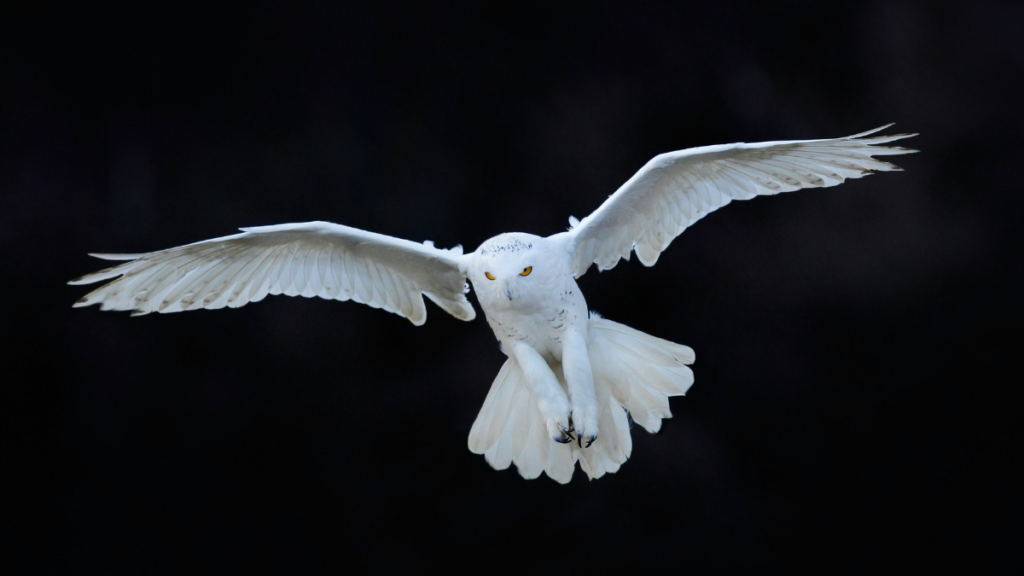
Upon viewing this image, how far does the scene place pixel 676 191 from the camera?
13.8 feet

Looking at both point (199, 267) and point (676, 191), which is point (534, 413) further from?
point (199, 267)

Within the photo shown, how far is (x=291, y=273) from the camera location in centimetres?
416

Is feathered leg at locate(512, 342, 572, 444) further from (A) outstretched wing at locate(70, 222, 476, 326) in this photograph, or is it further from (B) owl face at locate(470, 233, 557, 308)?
(A) outstretched wing at locate(70, 222, 476, 326)

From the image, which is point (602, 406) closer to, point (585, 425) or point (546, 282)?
point (585, 425)

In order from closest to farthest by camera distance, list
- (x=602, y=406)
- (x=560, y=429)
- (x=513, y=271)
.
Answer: (x=513, y=271)
(x=560, y=429)
(x=602, y=406)

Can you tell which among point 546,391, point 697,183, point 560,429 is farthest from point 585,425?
point 697,183

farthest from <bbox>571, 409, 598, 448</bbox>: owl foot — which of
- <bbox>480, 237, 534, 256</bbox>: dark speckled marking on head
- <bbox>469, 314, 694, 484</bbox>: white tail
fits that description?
<bbox>480, 237, 534, 256</bbox>: dark speckled marking on head

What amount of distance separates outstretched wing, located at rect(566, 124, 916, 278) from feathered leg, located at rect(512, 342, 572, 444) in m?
0.55

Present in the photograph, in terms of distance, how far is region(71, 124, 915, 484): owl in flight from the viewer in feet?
12.6

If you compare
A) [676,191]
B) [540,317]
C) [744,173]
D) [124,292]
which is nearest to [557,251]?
[540,317]

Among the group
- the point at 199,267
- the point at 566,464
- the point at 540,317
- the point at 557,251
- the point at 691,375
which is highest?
the point at 199,267

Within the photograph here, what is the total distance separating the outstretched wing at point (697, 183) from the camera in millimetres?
3957

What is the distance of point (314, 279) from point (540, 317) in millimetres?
1047

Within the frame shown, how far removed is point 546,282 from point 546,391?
441mm
